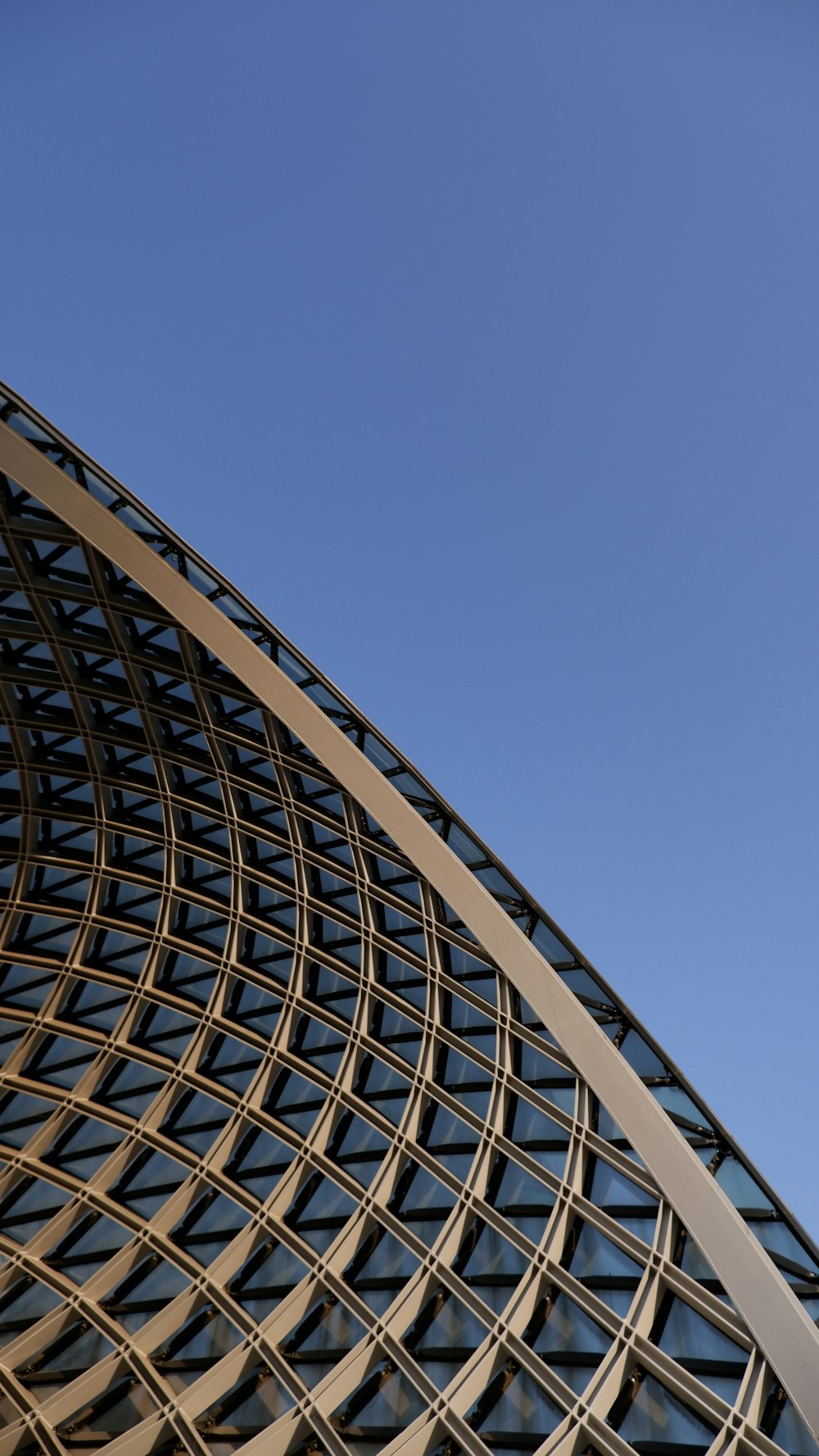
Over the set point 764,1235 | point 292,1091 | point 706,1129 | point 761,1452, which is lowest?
point 761,1452

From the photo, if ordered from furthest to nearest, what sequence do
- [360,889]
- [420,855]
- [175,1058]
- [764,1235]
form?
[175,1058] < [360,889] < [420,855] < [764,1235]

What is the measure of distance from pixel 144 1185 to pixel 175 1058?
12.1 feet

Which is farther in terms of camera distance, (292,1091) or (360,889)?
(292,1091)

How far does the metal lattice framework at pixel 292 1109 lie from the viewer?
76.7 feet

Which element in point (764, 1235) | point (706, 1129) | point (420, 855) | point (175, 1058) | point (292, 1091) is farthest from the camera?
point (175, 1058)

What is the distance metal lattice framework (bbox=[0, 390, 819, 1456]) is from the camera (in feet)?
76.7

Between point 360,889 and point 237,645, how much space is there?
7436 mm

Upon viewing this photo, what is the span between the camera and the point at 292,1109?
32.0 meters

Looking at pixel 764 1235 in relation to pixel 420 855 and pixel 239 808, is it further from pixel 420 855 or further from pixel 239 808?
pixel 239 808

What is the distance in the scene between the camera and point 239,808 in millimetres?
32375

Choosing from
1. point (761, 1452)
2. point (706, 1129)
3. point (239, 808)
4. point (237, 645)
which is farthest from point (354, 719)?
point (761, 1452)

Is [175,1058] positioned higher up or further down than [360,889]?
further down

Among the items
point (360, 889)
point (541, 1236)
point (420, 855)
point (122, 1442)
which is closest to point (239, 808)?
point (360, 889)

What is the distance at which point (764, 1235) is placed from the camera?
22938mm
